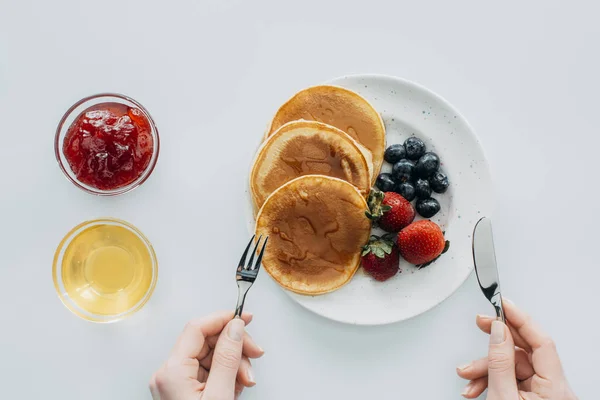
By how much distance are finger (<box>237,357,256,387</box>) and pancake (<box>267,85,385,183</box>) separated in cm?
80

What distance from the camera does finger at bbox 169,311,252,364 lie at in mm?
1974

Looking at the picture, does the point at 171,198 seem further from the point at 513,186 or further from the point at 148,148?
the point at 513,186

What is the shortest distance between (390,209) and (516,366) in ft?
2.30

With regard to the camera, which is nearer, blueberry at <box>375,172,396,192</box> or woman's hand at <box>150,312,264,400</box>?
woman's hand at <box>150,312,264,400</box>

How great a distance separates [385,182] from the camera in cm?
211

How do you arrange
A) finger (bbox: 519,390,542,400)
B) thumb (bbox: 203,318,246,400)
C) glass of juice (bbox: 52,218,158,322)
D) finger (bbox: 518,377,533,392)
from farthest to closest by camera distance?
glass of juice (bbox: 52,218,158,322)
finger (bbox: 518,377,533,392)
finger (bbox: 519,390,542,400)
thumb (bbox: 203,318,246,400)

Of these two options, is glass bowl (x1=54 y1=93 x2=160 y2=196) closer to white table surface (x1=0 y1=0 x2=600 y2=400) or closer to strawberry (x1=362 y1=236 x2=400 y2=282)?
white table surface (x1=0 y1=0 x2=600 y2=400)

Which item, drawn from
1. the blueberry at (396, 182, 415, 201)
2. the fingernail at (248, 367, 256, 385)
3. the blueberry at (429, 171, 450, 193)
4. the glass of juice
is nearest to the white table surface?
the glass of juice

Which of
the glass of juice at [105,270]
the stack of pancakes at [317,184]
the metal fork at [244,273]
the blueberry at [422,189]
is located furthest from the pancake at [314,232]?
the glass of juice at [105,270]

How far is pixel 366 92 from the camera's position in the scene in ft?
6.95

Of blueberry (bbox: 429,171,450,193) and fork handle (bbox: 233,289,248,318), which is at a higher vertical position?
blueberry (bbox: 429,171,450,193)

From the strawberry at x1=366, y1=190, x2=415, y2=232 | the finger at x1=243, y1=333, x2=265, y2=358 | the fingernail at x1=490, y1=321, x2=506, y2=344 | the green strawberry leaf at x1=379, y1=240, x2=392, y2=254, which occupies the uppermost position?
the strawberry at x1=366, y1=190, x2=415, y2=232

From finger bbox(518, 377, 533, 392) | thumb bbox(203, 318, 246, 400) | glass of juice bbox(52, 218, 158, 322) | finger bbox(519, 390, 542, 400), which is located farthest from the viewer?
glass of juice bbox(52, 218, 158, 322)

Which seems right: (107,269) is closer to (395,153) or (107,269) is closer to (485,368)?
(395,153)
